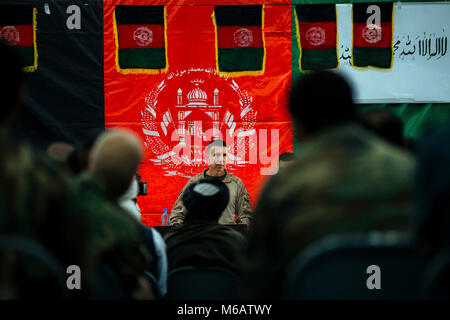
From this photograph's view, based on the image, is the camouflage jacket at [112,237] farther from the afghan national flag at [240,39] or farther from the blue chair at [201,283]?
the afghan national flag at [240,39]

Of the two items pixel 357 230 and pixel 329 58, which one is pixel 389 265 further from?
pixel 329 58

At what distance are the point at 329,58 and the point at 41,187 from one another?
5.31 metres

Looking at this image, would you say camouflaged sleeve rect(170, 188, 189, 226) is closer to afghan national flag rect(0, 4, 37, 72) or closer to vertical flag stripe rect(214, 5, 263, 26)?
vertical flag stripe rect(214, 5, 263, 26)

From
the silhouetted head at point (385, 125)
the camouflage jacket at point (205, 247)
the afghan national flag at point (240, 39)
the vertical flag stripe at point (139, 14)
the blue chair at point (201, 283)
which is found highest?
the vertical flag stripe at point (139, 14)

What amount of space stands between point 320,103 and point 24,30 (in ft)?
17.6

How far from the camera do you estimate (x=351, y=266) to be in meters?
0.97

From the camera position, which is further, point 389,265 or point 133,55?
point 133,55

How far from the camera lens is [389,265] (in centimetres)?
98

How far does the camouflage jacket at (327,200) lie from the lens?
0.98 m

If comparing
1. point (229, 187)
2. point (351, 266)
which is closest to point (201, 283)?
point (351, 266)

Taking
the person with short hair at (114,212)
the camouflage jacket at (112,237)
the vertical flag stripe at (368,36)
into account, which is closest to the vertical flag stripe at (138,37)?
the vertical flag stripe at (368,36)

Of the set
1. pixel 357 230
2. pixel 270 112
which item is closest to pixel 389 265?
pixel 357 230

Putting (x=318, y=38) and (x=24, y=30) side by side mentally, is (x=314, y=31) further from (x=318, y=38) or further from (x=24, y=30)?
(x=24, y=30)

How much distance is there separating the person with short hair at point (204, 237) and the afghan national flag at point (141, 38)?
12.2ft
